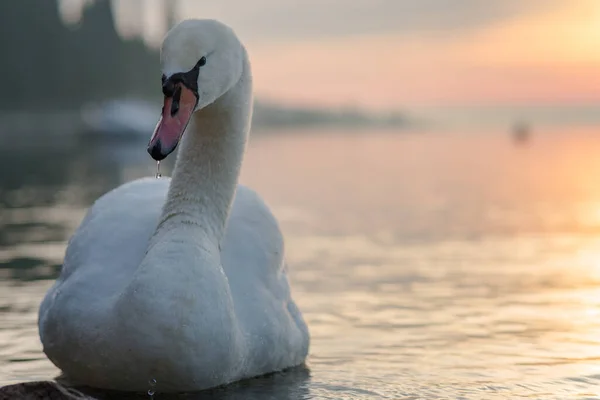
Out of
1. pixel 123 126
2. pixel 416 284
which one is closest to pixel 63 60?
pixel 123 126

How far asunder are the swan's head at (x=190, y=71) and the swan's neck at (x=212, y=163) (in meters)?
0.29

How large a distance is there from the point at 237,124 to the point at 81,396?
203cm

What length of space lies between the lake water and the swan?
1.26 ft

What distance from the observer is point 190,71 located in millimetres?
5645

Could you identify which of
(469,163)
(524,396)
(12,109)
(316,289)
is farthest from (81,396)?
(12,109)

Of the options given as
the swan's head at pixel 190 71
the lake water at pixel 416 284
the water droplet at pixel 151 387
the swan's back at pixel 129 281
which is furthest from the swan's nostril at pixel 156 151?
the lake water at pixel 416 284

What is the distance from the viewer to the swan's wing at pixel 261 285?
20.9 ft

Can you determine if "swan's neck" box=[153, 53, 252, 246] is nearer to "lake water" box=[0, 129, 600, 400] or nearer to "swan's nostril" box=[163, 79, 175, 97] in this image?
"swan's nostril" box=[163, 79, 175, 97]

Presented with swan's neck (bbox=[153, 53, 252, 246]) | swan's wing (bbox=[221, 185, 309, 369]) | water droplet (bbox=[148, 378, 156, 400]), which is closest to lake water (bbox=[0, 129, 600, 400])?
swan's wing (bbox=[221, 185, 309, 369])

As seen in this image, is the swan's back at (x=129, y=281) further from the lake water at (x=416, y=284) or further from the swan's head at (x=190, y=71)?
the swan's head at (x=190, y=71)

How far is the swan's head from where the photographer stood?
5.34m

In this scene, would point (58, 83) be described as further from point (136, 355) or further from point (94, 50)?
point (136, 355)

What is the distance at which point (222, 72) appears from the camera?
5.94 metres

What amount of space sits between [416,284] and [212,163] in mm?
A: 3660
